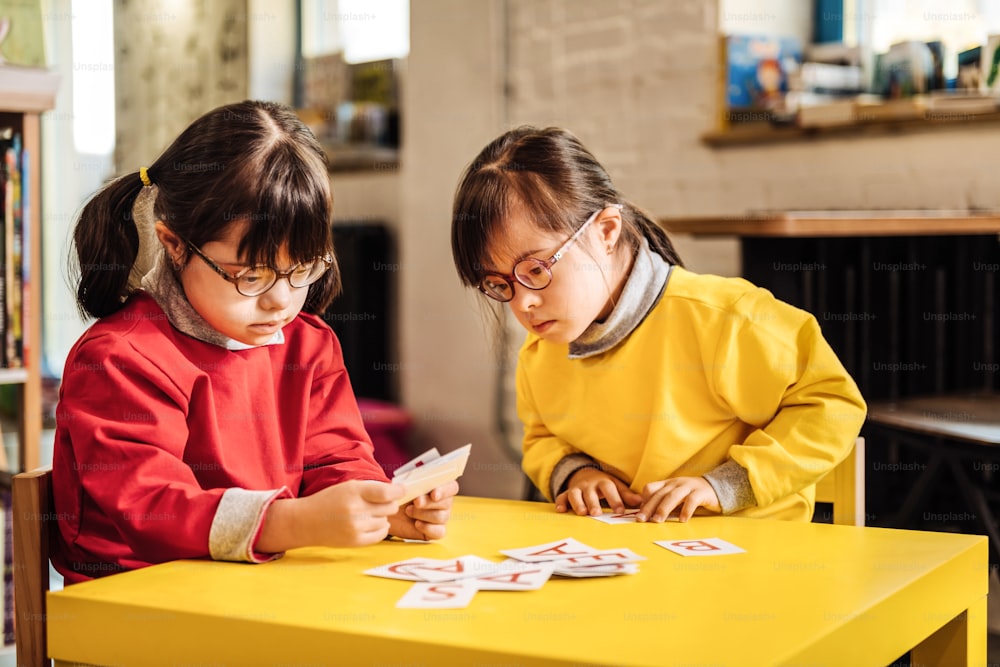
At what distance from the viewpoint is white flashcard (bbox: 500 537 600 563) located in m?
1.09

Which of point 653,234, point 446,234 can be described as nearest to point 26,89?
point 653,234

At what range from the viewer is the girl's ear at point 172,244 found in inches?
48.9

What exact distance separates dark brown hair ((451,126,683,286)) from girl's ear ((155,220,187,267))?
38 cm

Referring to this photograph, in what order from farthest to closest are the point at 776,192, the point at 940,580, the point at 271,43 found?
the point at 271,43 < the point at 776,192 < the point at 940,580

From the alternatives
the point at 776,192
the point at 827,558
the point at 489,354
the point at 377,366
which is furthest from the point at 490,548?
the point at 377,366

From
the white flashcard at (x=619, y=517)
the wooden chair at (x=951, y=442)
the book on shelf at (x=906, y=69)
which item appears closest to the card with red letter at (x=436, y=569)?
the white flashcard at (x=619, y=517)

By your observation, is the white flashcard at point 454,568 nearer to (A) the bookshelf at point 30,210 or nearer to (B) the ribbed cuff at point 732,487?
(B) the ribbed cuff at point 732,487

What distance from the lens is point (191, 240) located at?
123 cm

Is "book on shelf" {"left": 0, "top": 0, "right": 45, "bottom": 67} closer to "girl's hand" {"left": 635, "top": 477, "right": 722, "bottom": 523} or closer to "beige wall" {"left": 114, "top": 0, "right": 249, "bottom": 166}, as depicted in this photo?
"girl's hand" {"left": 635, "top": 477, "right": 722, "bottom": 523}

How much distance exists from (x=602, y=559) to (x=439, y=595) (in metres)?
0.19

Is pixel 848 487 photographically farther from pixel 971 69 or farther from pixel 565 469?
pixel 971 69

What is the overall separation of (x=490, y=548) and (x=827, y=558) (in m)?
0.34

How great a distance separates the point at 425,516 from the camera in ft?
3.92

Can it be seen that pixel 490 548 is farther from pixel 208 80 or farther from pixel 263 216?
pixel 208 80
